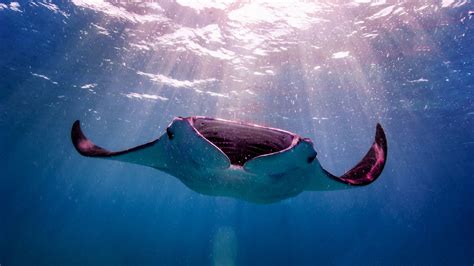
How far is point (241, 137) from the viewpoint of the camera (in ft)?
16.2

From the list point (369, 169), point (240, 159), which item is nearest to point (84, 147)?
point (240, 159)

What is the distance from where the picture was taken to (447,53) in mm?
14531

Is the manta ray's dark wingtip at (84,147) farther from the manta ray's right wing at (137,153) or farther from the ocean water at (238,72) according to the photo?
the ocean water at (238,72)

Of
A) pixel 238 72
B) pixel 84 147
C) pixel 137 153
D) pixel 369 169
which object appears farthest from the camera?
pixel 238 72

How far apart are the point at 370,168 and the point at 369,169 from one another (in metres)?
0.03

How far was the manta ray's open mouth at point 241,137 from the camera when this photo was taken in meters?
4.22

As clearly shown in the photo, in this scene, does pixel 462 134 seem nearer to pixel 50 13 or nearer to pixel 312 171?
pixel 312 171

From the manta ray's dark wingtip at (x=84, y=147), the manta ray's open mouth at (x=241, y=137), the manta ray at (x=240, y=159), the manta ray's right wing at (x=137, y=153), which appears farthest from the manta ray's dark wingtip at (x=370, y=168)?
the manta ray's dark wingtip at (x=84, y=147)

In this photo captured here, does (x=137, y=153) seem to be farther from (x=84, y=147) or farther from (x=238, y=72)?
(x=238, y=72)

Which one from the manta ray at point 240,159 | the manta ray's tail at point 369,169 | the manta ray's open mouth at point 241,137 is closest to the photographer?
the manta ray at point 240,159

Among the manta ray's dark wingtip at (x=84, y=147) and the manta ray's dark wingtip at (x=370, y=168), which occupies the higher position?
the manta ray's dark wingtip at (x=370, y=168)

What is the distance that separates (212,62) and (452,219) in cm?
11746

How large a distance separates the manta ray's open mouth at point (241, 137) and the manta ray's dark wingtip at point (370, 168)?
943mm

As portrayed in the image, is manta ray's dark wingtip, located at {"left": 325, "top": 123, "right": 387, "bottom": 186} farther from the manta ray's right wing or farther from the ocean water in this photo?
the ocean water
